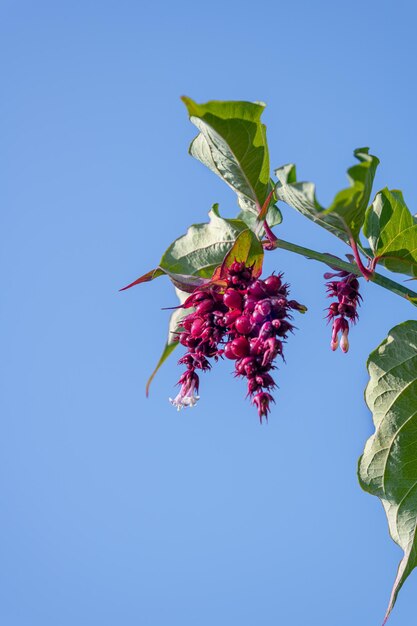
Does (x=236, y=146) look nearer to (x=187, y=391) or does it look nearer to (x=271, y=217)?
(x=271, y=217)

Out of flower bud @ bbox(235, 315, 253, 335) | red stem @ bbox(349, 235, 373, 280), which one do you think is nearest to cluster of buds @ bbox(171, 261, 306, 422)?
flower bud @ bbox(235, 315, 253, 335)

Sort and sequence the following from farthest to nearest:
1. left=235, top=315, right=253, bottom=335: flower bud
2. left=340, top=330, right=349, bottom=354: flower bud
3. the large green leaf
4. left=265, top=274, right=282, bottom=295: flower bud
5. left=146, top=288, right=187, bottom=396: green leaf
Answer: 1. left=340, top=330, right=349, bottom=354: flower bud
2. left=146, top=288, right=187, bottom=396: green leaf
3. the large green leaf
4. left=265, top=274, right=282, bottom=295: flower bud
5. left=235, top=315, right=253, bottom=335: flower bud

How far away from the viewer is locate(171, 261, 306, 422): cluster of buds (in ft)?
9.61

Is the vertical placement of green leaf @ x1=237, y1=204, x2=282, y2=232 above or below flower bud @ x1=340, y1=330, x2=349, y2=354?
above

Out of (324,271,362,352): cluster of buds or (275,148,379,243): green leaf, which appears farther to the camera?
(324,271,362,352): cluster of buds

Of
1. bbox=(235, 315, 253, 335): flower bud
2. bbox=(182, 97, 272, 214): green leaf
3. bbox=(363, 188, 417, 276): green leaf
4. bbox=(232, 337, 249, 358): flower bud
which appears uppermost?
bbox=(182, 97, 272, 214): green leaf

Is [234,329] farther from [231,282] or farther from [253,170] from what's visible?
[253,170]

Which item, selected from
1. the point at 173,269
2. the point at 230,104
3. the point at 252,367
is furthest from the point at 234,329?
the point at 230,104

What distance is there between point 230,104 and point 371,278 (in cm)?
89

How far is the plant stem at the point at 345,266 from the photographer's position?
10.3 ft

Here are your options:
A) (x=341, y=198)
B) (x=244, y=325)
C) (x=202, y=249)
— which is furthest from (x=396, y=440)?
(x=341, y=198)

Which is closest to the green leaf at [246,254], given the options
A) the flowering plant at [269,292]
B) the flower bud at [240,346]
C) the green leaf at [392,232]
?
the flowering plant at [269,292]

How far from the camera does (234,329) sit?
9.91 ft

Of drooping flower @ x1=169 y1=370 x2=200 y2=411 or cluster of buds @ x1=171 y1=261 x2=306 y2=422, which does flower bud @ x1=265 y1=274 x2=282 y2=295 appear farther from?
drooping flower @ x1=169 y1=370 x2=200 y2=411
